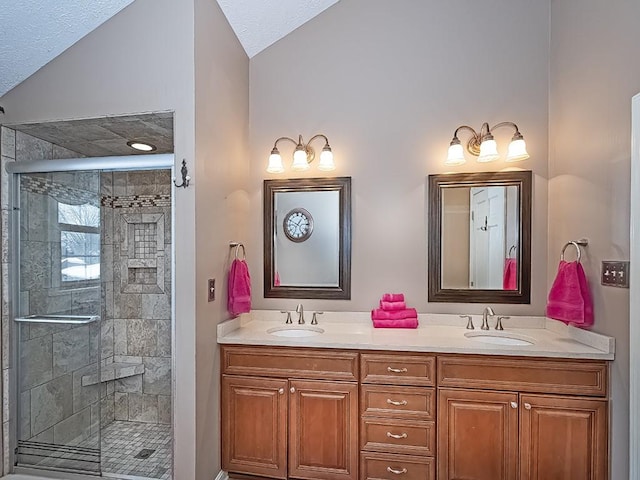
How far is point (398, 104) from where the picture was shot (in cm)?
265

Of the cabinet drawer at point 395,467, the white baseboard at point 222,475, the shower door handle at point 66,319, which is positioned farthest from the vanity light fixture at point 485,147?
the shower door handle at point 66,319

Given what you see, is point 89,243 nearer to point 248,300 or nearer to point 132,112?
point 132,112

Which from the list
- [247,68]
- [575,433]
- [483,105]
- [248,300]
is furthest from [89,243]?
[575,433]

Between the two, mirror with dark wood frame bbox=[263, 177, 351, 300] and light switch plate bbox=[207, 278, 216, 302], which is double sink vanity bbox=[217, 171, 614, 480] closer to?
mirror with dark wood frame bbox=[263, 177, 351, 300]

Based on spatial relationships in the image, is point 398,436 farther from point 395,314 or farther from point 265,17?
point 265,17

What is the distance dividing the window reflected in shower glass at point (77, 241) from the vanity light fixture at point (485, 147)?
2371 millimetres

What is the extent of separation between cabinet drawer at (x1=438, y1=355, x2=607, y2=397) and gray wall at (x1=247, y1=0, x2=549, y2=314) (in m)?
0.59

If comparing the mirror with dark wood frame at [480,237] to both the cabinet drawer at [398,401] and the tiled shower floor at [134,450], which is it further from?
the tiled shower floor at [134,450]

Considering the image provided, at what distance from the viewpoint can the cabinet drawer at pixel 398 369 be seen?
2.09 metres

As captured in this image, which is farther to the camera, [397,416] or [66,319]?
[66,319]

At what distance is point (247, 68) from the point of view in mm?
2795

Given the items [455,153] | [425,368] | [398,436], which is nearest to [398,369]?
[425,368]

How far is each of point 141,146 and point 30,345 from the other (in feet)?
4.81

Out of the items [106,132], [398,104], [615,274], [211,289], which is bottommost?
[211,289]
